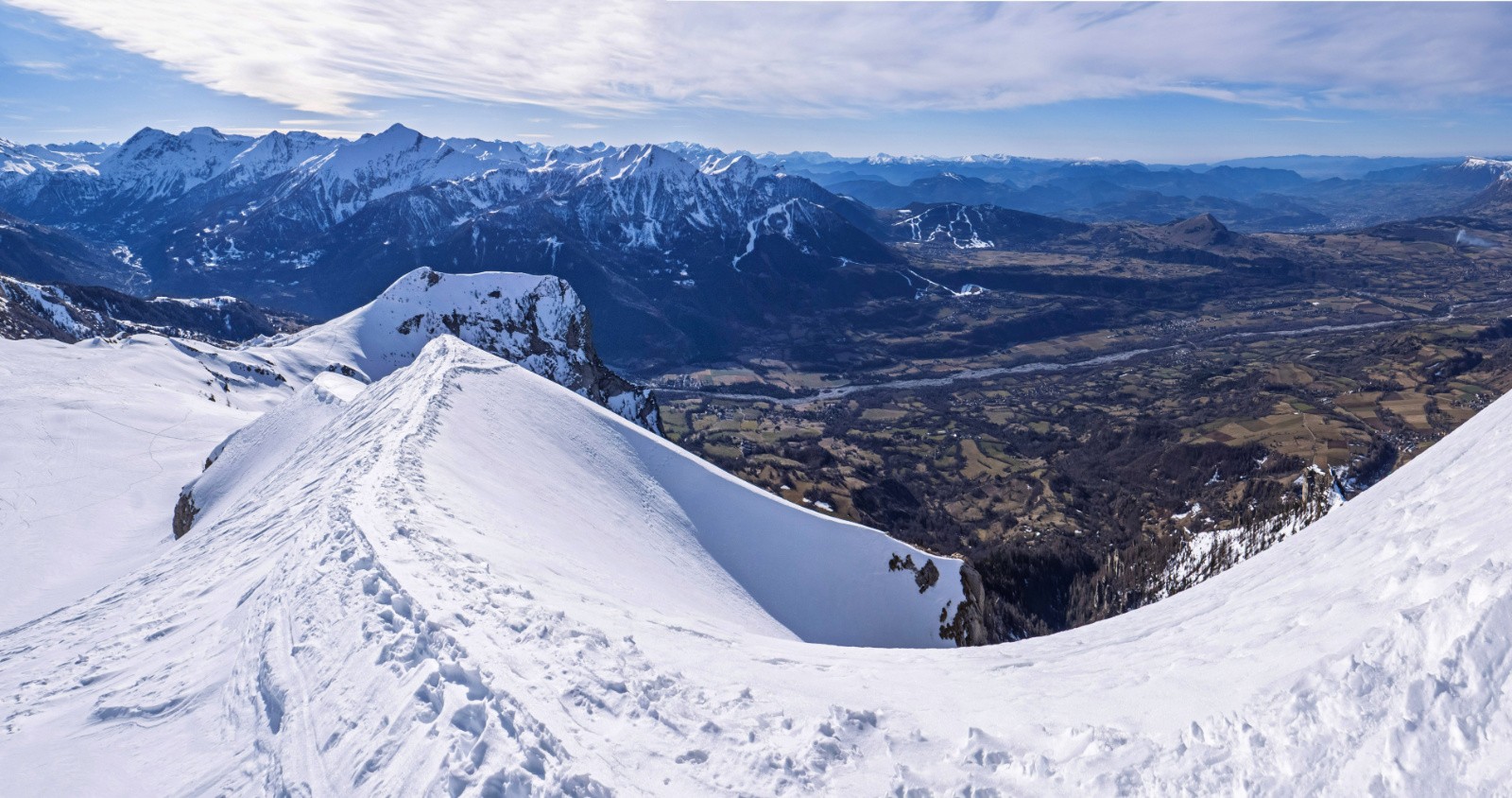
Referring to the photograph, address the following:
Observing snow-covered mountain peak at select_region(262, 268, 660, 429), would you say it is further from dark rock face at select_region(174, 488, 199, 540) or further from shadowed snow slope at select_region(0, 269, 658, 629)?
dark rock face at select_region(174, 488, 199, 540)

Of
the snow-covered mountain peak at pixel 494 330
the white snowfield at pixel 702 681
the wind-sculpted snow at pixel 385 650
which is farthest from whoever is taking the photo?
the snow-covered mountain peak at pixel 494 330

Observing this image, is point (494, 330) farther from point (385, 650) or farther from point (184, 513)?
point (385, 650)

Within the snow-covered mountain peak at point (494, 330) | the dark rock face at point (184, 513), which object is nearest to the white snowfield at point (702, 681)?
the dark rock face at point (184, 513)

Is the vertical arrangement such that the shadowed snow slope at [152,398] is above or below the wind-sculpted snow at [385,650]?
below

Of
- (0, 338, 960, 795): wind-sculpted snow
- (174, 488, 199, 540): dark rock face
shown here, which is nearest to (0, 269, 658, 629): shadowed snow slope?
(174, 488, 199, 540): dark rock face

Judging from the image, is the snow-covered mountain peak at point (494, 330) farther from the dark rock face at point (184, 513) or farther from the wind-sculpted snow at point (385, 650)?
the wind-sculpted snow at point (385, 650)

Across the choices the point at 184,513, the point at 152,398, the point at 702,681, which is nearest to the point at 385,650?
the point at 702,681

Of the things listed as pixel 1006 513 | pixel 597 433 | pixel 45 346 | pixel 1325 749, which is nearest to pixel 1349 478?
pixel 1006 513

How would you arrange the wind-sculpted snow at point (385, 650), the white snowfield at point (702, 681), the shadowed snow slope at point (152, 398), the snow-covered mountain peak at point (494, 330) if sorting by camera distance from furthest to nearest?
the snow-covered mountain peak at point (494, 330) < the shadowed snow slope at point (152, 398) < the wind-sculpted snow at point (385, 650) < the white snowfield at point (702, 681)
